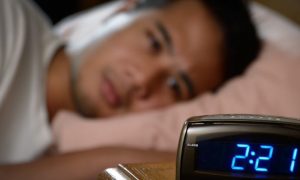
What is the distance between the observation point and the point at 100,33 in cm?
136

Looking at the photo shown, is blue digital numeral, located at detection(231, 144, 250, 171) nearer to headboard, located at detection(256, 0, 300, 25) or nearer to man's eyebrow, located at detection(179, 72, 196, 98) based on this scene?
man's eyebrow, located at detection(179, 72, 196, 98)

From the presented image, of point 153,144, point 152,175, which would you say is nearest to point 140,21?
point 153,144

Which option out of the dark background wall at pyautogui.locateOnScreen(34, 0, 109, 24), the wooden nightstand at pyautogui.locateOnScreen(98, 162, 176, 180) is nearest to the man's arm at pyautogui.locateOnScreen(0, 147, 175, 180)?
the wooden nightstand at pyautogui.locateOnScreen(98, 162, 176, 180)

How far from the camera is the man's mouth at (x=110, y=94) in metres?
1.17

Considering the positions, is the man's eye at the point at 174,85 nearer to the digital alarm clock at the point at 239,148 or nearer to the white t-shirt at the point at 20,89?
the white t-shirt at the point at 20,89

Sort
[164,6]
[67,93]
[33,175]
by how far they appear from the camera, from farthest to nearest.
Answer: [164,6]
[67,93]
[33,175]

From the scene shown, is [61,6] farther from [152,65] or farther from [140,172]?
[140,172]

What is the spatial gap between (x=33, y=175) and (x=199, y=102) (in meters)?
0.51

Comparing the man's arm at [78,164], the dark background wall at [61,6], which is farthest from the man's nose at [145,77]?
the dark background wall at [61,6]

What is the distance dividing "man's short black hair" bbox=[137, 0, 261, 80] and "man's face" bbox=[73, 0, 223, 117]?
0.08 ft

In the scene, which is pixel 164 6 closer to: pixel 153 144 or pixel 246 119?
pixel 153 144

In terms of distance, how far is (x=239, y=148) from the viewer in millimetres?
536

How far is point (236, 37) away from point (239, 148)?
2.63 feet

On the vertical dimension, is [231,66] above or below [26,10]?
below
